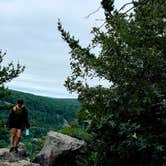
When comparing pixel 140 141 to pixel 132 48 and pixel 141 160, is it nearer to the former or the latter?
pixel 141 160

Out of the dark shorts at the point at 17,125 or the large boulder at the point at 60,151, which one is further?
the dark shorts at the point at 17,125

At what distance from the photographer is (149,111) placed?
12.0m

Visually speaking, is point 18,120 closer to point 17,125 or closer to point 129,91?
point 17,125

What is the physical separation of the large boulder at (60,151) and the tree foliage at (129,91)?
2.72 metres

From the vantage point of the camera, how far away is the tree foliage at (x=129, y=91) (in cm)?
1180

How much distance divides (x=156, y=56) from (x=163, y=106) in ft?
5.01

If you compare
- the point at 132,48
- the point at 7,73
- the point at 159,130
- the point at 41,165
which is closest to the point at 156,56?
the point at 132,48

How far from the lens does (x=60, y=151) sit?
1714 centimetres

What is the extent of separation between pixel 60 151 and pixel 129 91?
528 centimetres

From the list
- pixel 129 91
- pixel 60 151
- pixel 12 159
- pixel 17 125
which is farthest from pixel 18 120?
pixel 129 91

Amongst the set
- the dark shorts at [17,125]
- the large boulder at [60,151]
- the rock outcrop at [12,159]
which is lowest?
the rock outcrop at [12,159]

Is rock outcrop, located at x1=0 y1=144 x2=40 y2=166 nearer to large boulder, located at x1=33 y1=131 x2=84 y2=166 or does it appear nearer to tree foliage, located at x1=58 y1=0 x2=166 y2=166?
large boulder, located at x1=33 y1=131 x2=84 y2=166

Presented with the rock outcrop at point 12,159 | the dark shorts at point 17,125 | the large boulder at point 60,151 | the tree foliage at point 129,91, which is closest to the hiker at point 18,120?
the dark shorts at point 17,125

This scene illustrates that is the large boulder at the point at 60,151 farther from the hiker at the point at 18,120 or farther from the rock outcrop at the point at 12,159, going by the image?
the hiker at the point at 18,120
